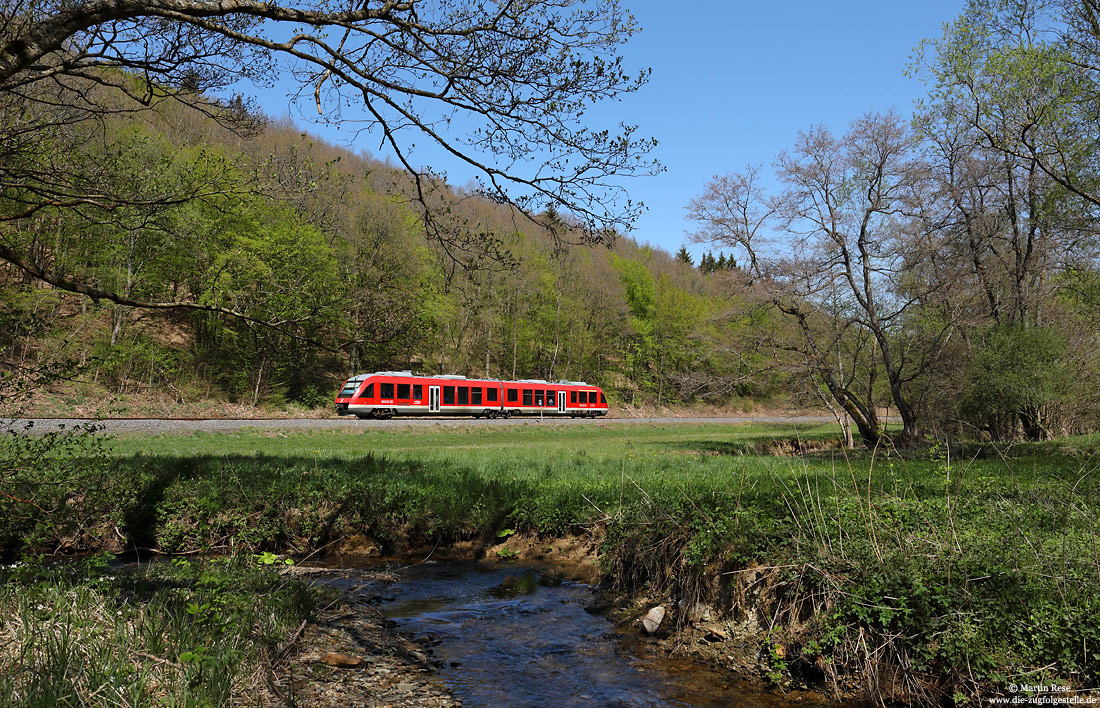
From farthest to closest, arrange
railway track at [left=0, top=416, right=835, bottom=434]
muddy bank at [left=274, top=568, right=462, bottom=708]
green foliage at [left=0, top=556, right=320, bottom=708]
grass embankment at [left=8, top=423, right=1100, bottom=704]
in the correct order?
railway track at [left=0, top=416, right=835, bottom=434] < grass embankment at [left=8, top=423, right=1100, bottom=704] < muddy bank at [left=274, top=568, right=462, bottom=708] < green foliage at [left=0, top=556, right=320, bottom=708]

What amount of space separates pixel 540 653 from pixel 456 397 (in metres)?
28.4

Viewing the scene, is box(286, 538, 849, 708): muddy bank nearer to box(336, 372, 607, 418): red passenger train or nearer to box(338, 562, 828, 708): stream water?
box(338, 562, 828, 708): stream water

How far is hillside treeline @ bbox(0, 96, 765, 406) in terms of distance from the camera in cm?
559

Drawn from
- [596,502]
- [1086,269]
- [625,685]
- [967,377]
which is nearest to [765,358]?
[967,377]

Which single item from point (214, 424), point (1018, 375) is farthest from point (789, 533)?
point (214, 424)

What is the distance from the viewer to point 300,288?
5.63 metres

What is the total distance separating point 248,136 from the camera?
20.4ft

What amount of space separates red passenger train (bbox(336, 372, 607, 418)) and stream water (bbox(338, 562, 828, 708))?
74.5 feet

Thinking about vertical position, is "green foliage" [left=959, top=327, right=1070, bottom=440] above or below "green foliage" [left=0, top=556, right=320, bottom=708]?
above

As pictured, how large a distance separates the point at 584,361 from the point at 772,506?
45.4 metres

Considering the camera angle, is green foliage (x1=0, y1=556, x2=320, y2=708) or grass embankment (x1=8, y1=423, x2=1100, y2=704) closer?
green foliage (x1=0, y1=556, x2=320, y2=708)

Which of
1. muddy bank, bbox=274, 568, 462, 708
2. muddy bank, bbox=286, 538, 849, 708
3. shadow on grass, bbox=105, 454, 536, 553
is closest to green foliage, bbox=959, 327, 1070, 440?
shadow on grass, bbox=105, 454, 536, 553

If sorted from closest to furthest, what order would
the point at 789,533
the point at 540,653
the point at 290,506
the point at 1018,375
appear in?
1. the point at 540,653
2. the point at 789,533
3. the point at 290,506
4. the point at 1018,375

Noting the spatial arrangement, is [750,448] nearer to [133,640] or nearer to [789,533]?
[789,533]
